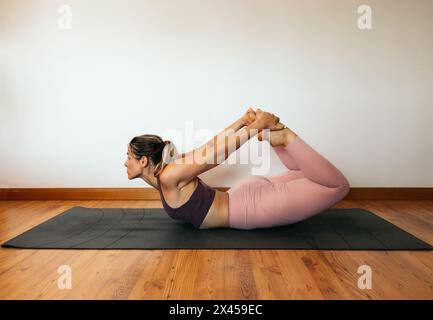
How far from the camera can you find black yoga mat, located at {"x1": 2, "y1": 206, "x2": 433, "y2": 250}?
217 cm

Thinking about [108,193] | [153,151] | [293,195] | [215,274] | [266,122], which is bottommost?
[215,274]

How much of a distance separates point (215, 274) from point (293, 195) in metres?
0.76

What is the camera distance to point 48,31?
3.55 meters

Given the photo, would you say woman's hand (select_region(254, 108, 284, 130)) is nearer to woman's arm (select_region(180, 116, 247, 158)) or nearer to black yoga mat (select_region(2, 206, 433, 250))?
woman's arm (select_region(180, 116, 247, 158))

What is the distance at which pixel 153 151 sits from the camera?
2.29 m

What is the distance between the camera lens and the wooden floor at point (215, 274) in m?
1.58

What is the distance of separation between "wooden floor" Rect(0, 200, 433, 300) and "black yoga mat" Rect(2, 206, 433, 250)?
0.25 feet

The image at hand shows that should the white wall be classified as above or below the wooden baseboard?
above

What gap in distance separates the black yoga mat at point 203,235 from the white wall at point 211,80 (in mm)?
916

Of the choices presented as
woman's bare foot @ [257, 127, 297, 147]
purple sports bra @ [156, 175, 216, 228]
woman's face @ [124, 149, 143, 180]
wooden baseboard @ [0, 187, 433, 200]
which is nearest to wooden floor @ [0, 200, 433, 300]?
purple sports bra @ [156, 175, 216, 228]

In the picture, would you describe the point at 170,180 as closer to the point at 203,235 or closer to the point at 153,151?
the point at 153,151

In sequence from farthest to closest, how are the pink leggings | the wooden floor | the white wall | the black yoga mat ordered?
the white wall
the pink leggings
the black yoga mat
the wooden floor

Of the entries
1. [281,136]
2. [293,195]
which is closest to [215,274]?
[293,195]
